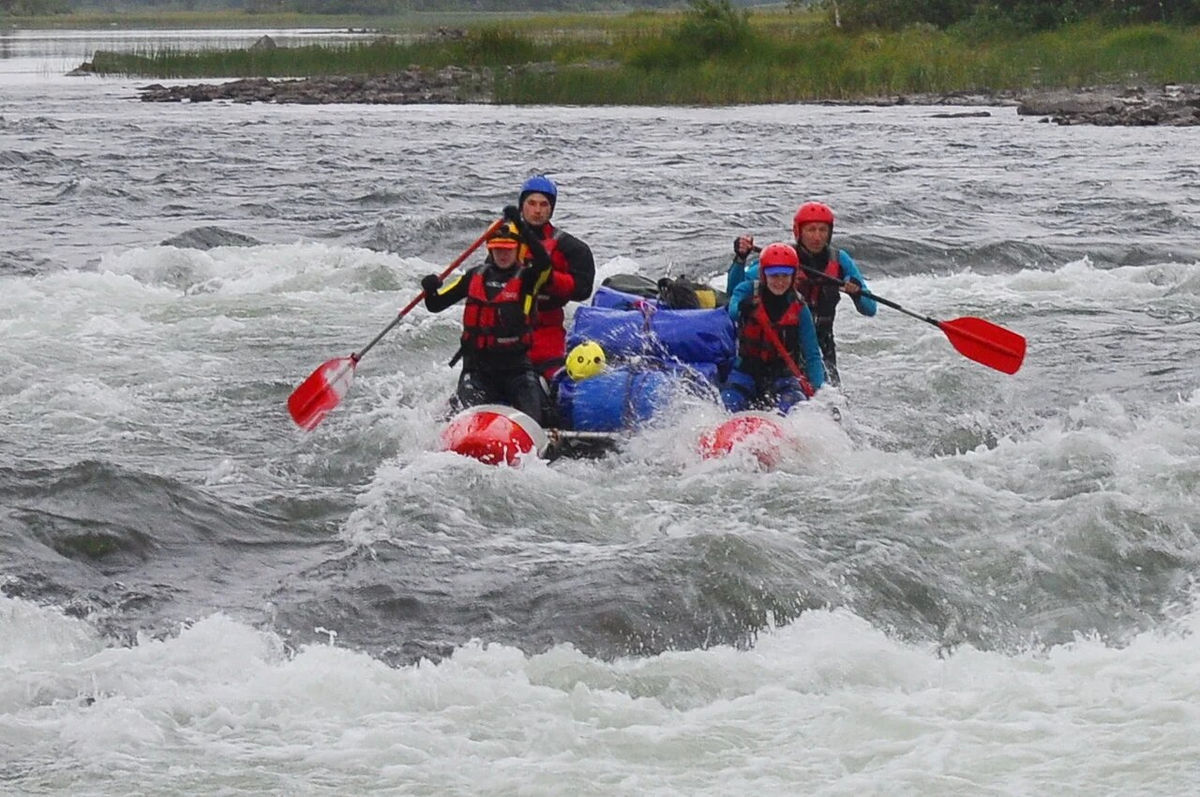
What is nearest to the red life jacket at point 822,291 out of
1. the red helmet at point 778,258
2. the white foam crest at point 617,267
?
the red helmet at point 778,258

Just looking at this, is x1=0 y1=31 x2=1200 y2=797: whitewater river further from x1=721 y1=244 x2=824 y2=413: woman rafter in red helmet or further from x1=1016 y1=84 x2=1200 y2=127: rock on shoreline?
x1=1016 y1=84 x2=1200 y2=127: rock on shoreline

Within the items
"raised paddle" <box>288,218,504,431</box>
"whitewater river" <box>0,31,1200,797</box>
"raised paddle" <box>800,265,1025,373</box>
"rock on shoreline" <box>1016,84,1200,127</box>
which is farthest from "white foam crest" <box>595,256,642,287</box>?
"rock on shoreline" <box>1016,84,1200,127</box>

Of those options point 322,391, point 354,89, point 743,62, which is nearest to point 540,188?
point 322,391

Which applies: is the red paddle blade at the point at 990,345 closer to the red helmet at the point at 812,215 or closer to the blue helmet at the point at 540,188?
the red helmet at the point at 812,215

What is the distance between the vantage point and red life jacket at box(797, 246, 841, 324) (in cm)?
973

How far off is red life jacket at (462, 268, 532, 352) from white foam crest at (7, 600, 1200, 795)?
8.78 feet

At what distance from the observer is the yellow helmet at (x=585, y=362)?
9273 mm

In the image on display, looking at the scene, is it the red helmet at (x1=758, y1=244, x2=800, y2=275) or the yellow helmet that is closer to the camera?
the red helmet at (x1=758, y1=244, x2=800, y2=275)

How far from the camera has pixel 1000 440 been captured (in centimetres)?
991

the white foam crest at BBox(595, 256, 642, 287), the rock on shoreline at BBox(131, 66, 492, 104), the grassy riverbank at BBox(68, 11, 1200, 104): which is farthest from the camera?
the rock on shoreline at BBox(131, 66, 492, 104)

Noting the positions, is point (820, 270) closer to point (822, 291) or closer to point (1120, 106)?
point (822, 291)

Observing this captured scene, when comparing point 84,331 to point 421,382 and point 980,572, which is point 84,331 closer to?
point 421,382

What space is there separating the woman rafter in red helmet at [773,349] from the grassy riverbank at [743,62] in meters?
27.8

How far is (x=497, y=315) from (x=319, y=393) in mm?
1257
